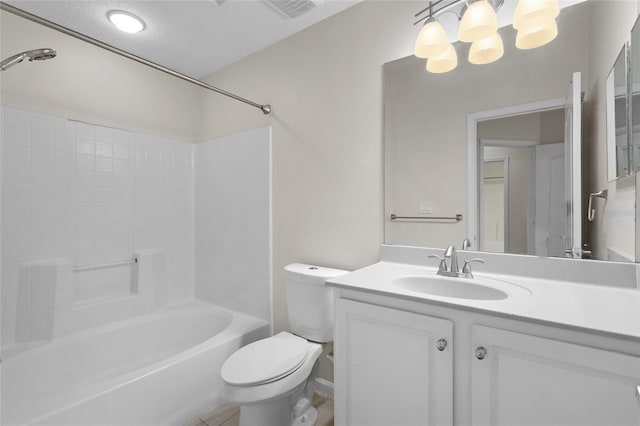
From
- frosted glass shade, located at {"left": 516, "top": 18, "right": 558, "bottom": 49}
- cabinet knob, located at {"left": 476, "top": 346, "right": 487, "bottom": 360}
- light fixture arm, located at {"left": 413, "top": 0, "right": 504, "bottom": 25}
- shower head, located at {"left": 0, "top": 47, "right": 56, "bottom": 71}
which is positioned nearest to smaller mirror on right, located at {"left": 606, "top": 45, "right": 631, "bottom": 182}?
frosted glass shade, located at {"left": 516, "top": 18, "right": 558, "bottom": 49}

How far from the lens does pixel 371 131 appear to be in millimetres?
1703

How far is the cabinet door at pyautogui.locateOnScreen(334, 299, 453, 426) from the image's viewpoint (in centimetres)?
Result: 99

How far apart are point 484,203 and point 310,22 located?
1.54 metres

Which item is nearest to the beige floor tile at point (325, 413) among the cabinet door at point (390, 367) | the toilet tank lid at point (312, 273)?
the cabinet door at point (390, 367)

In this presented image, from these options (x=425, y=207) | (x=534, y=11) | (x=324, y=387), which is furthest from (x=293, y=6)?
(x=324, y=387)

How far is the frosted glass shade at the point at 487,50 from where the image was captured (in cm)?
131

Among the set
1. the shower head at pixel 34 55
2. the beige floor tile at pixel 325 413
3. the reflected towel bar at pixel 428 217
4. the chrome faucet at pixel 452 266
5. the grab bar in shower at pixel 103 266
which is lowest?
the beige floor tile at pixel 325 413

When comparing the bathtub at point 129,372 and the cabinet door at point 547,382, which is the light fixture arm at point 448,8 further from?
the bathtub at point 129,372

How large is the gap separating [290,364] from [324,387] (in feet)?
1.97

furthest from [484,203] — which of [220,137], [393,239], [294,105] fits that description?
[220,137]

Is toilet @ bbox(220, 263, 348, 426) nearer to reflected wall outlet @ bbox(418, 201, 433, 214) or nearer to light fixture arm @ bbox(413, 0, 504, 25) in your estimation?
reflected wall outlet @ bbox(418, 201, 433, 214)

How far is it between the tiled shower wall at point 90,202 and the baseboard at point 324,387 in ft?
4.70

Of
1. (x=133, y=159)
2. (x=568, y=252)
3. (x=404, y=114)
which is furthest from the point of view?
(x=133, y=159)

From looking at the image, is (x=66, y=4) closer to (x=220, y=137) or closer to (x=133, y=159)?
(x=133, y=159)
